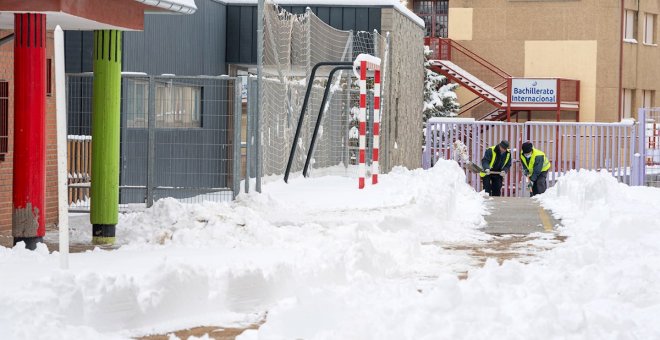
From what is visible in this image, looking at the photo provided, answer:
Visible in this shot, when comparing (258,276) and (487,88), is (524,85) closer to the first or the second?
(487,88)

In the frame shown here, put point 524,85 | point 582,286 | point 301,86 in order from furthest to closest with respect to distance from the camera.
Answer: point 524,85
point 301,86
point 582,286

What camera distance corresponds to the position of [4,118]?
1616 cm

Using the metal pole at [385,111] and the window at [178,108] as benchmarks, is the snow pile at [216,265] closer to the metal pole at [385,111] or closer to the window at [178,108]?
the window at [178,108]

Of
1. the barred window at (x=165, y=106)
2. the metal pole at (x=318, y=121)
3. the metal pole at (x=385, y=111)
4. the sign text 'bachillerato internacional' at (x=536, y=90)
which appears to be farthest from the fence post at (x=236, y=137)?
the sign text 'bachillerato internacional' at (x=536, y=90)

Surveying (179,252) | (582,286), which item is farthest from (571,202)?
(582,286)

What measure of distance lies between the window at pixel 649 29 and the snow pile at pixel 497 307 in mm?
43779

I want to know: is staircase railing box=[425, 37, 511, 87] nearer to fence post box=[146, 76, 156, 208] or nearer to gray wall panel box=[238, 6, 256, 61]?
gray wall panel box=[238, 6, 256, 61]

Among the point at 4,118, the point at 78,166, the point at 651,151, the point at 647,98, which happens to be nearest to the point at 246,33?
the point at 651,151

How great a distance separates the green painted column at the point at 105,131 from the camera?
49.0ft

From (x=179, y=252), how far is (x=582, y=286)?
4.18 m

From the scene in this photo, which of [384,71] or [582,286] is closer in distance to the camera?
[582,286]

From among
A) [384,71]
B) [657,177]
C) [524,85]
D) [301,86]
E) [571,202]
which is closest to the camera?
[571,202]

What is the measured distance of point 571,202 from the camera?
894 inches

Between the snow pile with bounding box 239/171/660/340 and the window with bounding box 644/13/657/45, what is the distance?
4378 centimetres
